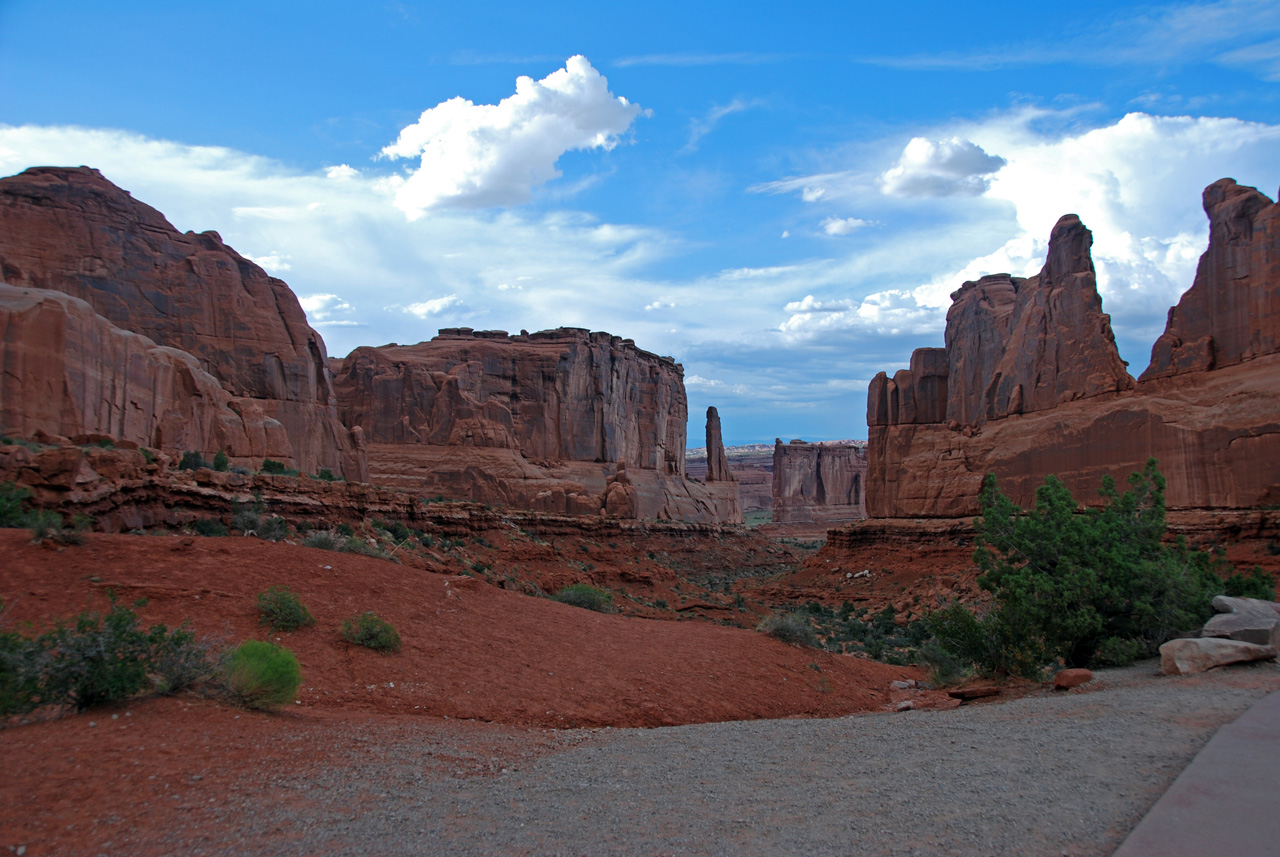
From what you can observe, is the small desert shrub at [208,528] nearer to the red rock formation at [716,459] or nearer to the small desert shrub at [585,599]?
the small desert shrub at [585,599]

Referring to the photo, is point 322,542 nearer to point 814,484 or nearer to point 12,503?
point 12,503

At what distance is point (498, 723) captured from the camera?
971 cm

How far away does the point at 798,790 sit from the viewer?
6492mm

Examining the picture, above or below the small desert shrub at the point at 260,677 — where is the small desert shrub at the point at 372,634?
below

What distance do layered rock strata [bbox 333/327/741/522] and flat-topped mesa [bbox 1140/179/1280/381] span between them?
106 feet

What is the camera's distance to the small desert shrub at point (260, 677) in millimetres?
7309

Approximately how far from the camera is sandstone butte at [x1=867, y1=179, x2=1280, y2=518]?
24.4m

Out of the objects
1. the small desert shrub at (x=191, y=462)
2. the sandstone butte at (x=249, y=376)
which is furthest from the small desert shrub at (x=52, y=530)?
the small desert shrub at (x=191, y=462)

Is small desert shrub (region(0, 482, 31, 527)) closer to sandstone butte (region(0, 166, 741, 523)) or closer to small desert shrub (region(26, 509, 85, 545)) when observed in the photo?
small desert shrub (region(26, 509, 85, 545))

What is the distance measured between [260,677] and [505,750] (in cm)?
261

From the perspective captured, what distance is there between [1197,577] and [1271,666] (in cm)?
293

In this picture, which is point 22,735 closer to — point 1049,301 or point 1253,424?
point 1253,424

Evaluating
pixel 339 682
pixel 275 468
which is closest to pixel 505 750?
pixel 339 682

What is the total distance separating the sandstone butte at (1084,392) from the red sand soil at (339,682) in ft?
49.4
